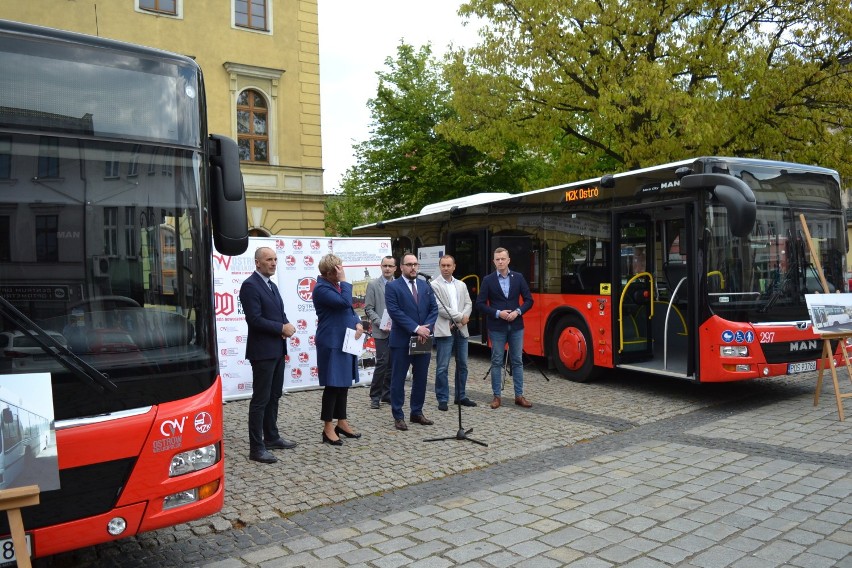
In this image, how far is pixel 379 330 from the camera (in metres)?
8.91

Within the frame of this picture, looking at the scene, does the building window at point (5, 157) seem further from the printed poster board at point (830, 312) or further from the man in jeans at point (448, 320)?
the printed poster board at point (830, 312)

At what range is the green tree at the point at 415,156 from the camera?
2700 centimetres

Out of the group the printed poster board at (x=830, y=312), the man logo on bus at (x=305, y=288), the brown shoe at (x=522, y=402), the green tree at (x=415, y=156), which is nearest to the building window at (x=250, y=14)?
the green tree at (x=415, y=156)

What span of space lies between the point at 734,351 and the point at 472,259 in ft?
19.7

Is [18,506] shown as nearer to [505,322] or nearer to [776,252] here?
[505,322]

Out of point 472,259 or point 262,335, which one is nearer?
point 262,335

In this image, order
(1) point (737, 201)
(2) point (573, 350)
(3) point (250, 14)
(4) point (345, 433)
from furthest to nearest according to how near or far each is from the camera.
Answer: (3) point (250, 14) → (2) point (573, 350) → (1) point (737, 201) → (4) point (345, 433)

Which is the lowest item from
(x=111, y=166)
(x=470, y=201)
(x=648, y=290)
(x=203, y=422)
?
(x=203, y=422)

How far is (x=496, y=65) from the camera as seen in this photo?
16578mm

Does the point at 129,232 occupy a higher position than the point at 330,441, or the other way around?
the point at 129,232

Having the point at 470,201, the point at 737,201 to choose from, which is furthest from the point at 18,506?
the point at 470,201

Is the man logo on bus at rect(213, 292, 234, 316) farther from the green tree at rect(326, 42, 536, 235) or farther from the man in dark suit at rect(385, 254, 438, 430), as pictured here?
the green tree at rect(326, 42, 536, 235)

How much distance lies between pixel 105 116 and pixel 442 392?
5653 mm

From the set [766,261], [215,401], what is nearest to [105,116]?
[215,401]
